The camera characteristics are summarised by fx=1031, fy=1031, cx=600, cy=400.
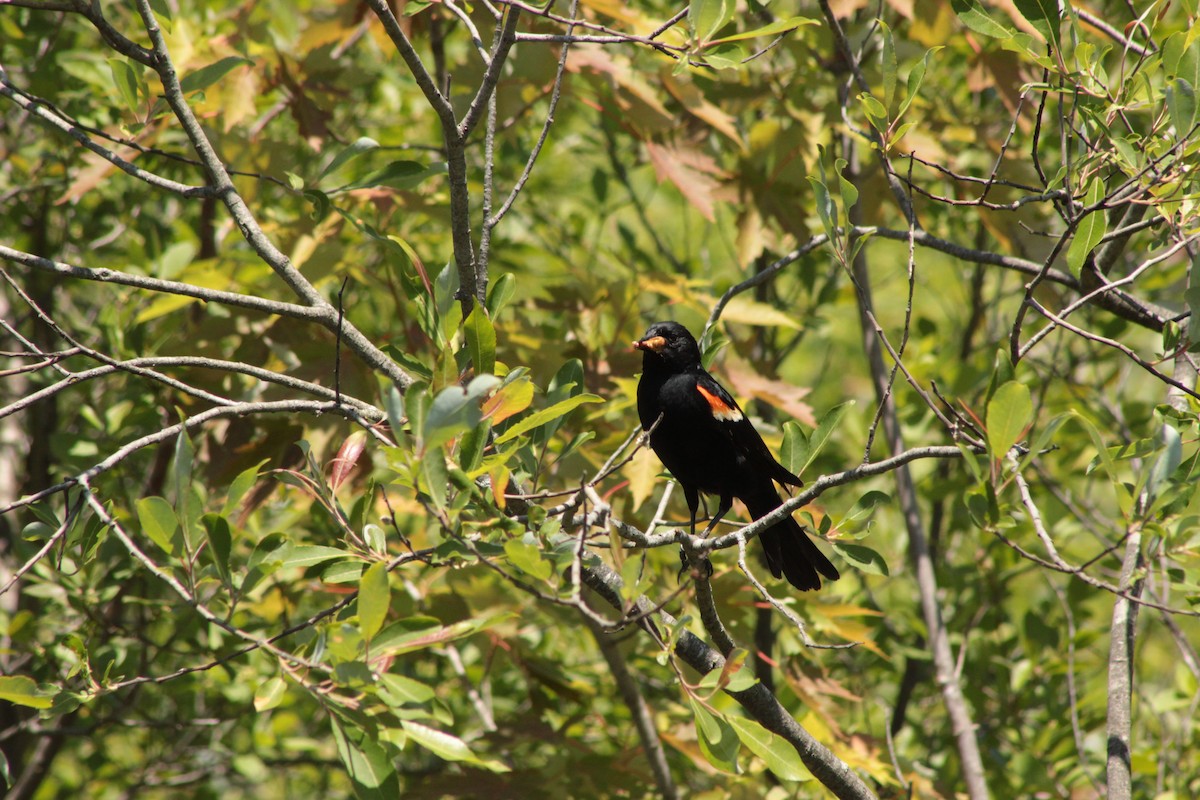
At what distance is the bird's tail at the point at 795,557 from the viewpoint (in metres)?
3.46

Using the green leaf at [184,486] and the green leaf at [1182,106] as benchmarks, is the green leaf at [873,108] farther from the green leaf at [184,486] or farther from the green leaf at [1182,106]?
the green leaf at [184,486]

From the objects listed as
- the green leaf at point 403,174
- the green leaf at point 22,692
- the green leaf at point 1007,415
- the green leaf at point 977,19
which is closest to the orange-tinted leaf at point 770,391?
the green leaf at point 403,174

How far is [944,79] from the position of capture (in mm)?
4906

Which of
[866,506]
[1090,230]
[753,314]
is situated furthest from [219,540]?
[753,314]

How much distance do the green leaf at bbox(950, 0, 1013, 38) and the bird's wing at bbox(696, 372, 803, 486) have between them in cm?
147

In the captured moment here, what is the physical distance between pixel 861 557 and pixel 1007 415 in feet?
2.10

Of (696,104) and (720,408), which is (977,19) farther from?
(720,408)

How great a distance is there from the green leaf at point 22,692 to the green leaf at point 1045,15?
234 cm

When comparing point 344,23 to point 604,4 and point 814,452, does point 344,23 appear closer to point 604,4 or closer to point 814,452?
point 604,4

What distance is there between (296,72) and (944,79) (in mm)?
2990

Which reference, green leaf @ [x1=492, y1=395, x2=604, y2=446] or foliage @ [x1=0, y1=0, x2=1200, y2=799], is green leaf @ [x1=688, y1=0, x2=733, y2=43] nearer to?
foliage @ [x1=0, y1=0, x2=1200, y2=799]

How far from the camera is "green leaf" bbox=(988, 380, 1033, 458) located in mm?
1735

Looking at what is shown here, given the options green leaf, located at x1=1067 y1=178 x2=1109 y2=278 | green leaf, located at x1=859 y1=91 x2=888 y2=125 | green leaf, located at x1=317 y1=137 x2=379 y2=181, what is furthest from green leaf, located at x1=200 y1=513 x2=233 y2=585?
green leaf, located at x1=1067 y1=178 x2=1109 y2=278

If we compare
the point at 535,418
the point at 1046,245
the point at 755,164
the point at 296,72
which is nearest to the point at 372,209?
the point at 296,72
